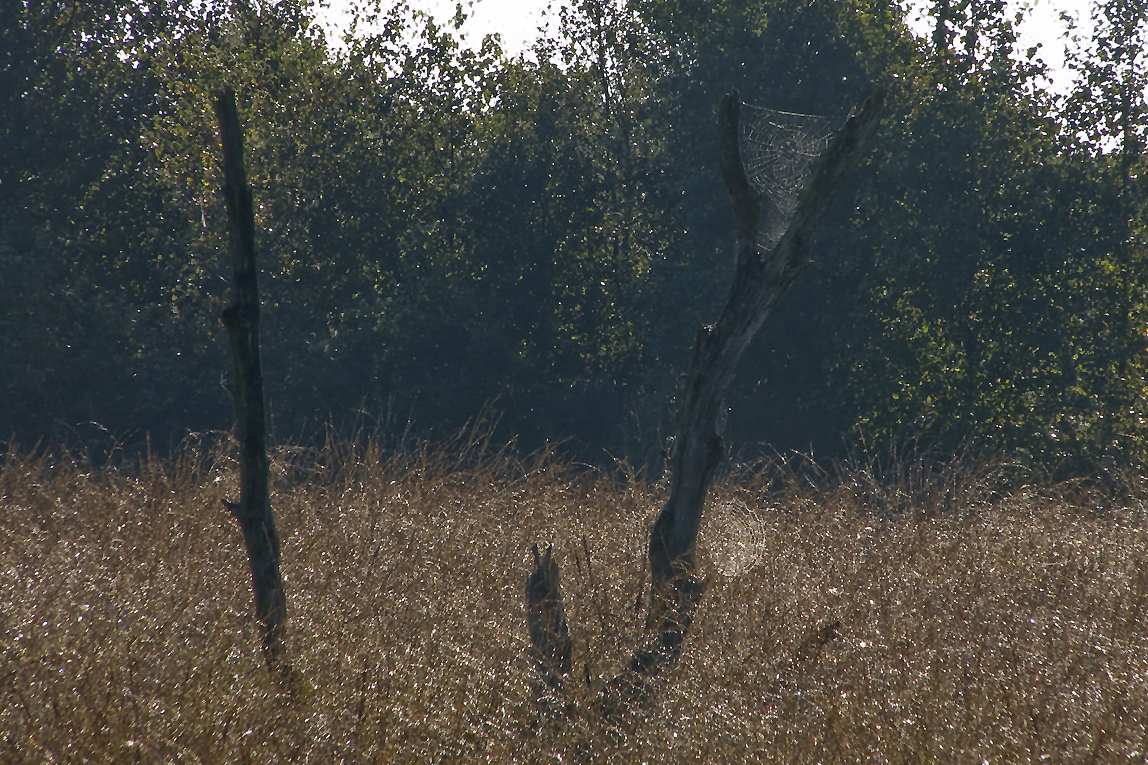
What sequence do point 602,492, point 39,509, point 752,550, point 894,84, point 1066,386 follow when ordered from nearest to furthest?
point 752,550 < point 39,509 < point 602,492 < point 1066,386 < point 894,84

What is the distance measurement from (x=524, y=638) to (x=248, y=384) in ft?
6.55

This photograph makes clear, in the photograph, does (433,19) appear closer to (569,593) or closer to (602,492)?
(602,492)

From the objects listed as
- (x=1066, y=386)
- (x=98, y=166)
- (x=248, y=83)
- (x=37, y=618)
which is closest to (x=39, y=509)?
(x=37, y=618)

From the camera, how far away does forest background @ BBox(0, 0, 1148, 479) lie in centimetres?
1352

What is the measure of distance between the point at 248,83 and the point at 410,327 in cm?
526

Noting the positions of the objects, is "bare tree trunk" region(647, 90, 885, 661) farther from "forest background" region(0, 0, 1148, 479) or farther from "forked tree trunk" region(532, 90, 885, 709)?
"forest background" region(0, 0, 1148, 479)

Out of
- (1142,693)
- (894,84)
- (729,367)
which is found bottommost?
(1142,693)

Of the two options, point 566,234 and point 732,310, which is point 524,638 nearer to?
point 732,310

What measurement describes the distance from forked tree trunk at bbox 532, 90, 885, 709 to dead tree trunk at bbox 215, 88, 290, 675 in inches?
90.4

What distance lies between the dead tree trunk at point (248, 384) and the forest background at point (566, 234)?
8.40m

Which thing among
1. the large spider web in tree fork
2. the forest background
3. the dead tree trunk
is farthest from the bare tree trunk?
the forest background

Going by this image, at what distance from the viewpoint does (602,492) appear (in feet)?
29.5

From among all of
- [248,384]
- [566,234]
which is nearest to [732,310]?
[248,384]

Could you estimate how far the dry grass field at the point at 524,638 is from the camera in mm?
3879
